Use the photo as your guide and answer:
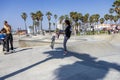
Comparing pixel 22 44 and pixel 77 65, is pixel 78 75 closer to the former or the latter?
pixel 77 65

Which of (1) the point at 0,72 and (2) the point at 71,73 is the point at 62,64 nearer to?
(2) the point at 71,73

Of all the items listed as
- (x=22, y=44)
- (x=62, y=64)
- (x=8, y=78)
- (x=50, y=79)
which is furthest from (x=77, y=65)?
(x=22, y=44)

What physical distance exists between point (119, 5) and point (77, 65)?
5902 cm

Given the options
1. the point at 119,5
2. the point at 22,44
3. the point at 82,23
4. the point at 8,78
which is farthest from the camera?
the point at 82,23

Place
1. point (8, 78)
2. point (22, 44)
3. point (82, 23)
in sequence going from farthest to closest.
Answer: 1. point (82, 23)
2. point (22, 44)
3. point (8, 78)

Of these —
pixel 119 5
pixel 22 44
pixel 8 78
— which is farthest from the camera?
pixel 119 5

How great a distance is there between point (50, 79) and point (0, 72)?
2.22 meters

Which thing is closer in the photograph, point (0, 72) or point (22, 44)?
point (0, 72)

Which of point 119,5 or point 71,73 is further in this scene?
point 119,5

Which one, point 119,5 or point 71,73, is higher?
point 119,5

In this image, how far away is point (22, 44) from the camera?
66.6 feet

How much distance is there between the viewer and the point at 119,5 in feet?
214

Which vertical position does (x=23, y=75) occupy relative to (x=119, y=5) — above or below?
below

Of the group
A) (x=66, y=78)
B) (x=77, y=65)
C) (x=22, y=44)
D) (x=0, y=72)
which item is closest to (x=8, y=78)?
(x=0, y=72)
